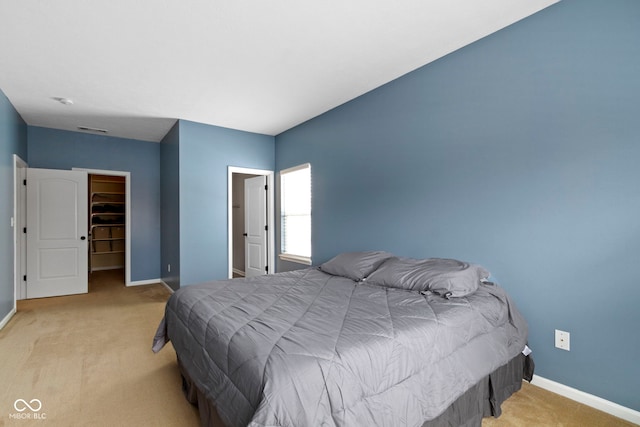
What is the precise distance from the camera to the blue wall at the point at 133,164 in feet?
16.4

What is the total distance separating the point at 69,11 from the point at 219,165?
2.75 metres

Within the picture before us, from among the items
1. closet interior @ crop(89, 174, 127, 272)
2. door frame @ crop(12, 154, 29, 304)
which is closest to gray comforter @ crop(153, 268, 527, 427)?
door frame @ crop(12, 154, 29, 304)

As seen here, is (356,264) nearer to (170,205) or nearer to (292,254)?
(292,254)

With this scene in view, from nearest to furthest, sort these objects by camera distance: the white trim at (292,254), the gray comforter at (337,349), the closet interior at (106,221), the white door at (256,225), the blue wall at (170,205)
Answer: the gray comforter at (337,349)
the white trim at (292,254)
the blue wall at (170,205)
the white door at (256,225)
the closet interior at (106,221)

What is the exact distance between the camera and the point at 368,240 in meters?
3.52

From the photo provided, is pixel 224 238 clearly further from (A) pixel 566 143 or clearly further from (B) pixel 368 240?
(A) pixel 566 143

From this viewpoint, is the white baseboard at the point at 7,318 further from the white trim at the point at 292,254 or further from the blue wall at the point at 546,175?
the blue wall at the point at 546,175

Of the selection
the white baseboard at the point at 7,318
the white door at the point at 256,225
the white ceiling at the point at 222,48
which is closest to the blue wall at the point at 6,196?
the white baseboard at the point at 7,318

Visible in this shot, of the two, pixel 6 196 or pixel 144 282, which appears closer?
pixel 6 196

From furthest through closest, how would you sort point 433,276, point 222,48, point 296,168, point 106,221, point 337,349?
1. point 106,221
2. point 296,168
3. point 222,48
4. point 433,276
5. point 337,349

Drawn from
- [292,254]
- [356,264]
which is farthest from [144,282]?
[356,264]

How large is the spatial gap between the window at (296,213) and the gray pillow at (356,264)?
138 cm

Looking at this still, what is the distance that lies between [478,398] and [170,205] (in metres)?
4.85

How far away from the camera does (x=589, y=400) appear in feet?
6.40
